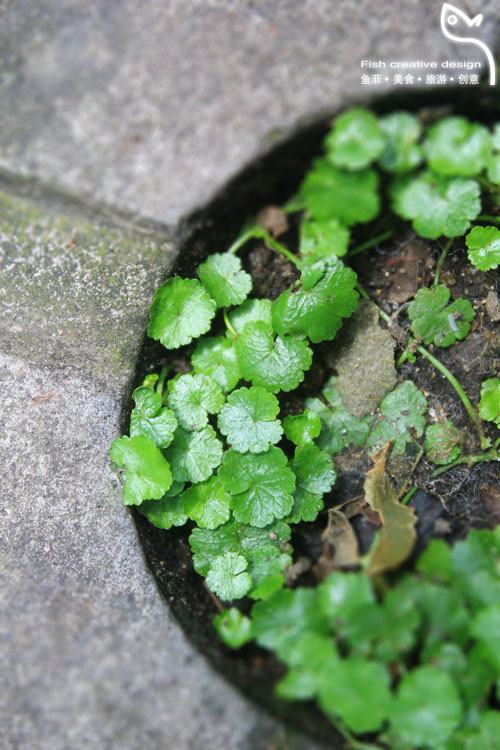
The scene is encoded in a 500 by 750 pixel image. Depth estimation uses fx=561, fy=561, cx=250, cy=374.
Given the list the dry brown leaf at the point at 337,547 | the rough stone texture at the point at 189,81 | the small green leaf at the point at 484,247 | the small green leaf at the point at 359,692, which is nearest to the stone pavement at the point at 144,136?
the rough stone texture at the point at 189,81

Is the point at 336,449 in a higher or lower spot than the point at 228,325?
lower

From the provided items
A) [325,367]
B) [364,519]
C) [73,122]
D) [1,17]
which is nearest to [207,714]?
[364,519]

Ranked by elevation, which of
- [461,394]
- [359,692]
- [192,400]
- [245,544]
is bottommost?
[245,544]

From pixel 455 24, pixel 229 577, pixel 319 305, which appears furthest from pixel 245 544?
pixel 455 24

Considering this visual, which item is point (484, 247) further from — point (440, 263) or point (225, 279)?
point (225, 279)

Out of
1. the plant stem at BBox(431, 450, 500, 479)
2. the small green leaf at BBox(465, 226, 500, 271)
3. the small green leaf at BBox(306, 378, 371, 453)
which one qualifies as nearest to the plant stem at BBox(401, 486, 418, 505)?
the plant stem at BBox(431, 450, 500, 479)

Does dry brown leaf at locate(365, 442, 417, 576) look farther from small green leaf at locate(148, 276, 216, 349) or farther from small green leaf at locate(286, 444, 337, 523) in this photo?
small green leaf at locate(148, 276, 216, 349)
